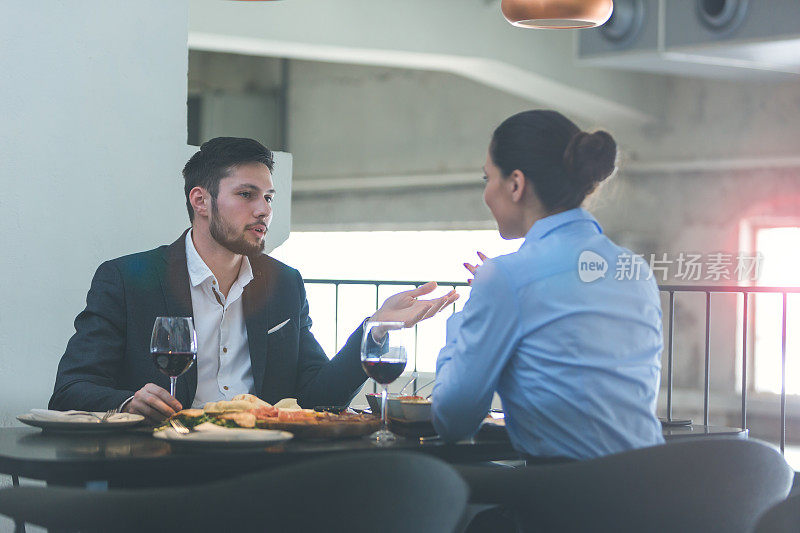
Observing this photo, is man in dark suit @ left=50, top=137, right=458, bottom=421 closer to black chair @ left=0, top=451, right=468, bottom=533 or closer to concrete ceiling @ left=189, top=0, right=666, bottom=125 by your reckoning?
black chair @ left=0, top=451, right=468, bottom=533

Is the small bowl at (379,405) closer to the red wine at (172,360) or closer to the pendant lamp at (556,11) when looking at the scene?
the red wine at (172,360)

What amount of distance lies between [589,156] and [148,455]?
903 mm

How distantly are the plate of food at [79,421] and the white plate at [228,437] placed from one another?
0.52 ft

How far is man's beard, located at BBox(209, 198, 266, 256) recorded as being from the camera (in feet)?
7.95

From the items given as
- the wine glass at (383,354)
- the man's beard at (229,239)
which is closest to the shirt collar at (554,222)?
the wine glass at (383,354)

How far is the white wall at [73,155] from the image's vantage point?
2785 millimetres

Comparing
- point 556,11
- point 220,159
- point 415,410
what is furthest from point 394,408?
point 556,11

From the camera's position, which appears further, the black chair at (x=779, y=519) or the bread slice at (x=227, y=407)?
the bread slice at (x=227, y=407)

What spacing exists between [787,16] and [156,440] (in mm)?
5202

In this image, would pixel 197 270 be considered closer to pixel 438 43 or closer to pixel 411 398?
pixel 411 398

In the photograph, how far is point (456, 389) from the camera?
1.65 m

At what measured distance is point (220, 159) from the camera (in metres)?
2.48

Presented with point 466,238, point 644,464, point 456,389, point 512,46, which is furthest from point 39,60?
point 466,238

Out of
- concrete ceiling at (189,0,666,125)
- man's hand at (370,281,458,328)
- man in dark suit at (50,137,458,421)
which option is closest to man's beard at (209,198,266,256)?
man in dark suit at (50,137,458,421)
